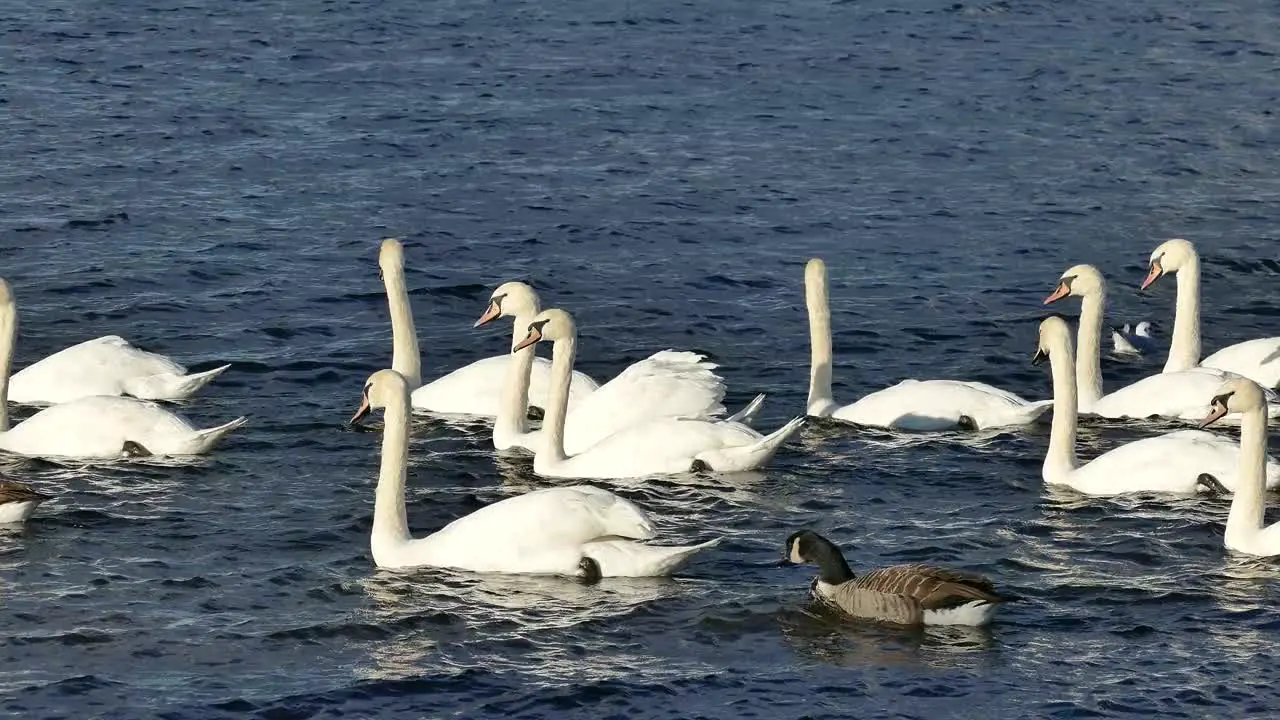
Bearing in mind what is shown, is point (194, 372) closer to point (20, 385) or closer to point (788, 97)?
point (20, 385)

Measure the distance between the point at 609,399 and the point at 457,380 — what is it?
64.9 inches

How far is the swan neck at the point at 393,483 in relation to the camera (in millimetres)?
15727

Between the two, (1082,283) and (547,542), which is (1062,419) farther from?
(547,542)

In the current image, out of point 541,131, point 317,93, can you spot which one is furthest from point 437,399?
point 317,93

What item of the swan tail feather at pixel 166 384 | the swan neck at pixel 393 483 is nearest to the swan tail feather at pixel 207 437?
the swan tail feather at pixel 166 384

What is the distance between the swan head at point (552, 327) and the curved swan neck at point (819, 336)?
2.45m

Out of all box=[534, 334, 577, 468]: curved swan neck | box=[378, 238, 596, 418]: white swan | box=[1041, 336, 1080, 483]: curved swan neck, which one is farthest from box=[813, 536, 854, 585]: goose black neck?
box=[378, 238, 596, 418]: white swan

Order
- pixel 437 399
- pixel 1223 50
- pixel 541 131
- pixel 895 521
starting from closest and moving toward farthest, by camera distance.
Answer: pixel 895 521
pixel 437 399
pixel 541 131
pixel 1223 50

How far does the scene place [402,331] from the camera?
68.4ft

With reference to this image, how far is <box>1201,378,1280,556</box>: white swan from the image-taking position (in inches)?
612

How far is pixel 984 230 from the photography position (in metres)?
26.5

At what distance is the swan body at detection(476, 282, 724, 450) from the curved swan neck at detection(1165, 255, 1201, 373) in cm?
440

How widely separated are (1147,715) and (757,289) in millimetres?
11794

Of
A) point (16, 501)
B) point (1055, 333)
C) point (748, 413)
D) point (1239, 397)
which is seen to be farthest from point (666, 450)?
point (16, 501)
